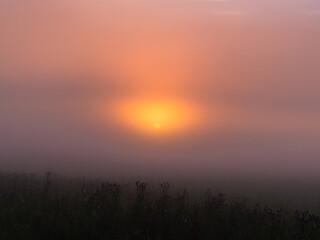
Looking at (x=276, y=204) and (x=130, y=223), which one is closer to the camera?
(x=130, y=223)

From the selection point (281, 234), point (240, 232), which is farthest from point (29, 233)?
point (281, 234)

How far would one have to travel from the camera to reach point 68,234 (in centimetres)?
856

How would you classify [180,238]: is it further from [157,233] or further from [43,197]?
[43,197]

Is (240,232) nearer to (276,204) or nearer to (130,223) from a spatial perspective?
(130,223)

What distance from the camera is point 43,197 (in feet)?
39.2

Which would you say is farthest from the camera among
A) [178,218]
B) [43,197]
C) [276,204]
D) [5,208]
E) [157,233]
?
[276,204]

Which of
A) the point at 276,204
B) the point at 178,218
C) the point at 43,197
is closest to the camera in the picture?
the point at 178,218

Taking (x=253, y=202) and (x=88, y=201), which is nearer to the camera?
(x=88, y=201)

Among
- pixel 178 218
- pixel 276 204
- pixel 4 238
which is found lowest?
pixel 4 238

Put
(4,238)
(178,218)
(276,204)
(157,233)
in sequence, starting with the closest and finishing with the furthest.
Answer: (4,238), (157,233), (178,218), (276,204)

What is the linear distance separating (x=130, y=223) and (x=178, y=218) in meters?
1.12

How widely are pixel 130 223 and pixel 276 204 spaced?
25.3 ft

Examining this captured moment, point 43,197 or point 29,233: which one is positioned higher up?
point 43,197

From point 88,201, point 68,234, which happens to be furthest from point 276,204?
point 68,234
